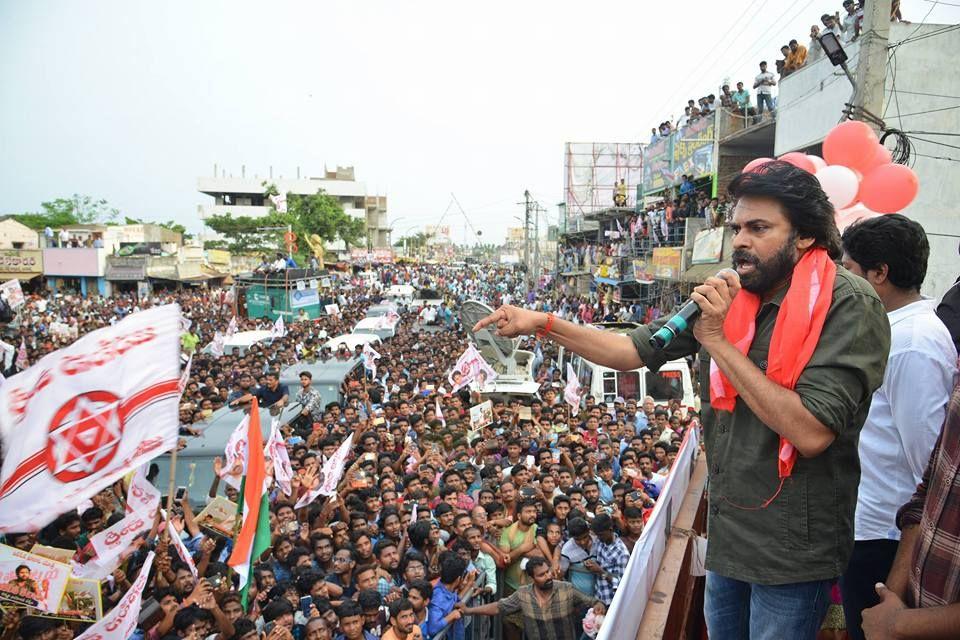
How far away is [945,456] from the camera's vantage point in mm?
1370

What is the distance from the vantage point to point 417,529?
5730mm

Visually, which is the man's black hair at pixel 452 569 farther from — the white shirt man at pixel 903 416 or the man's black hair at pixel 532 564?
the white shirt man at pixel 903 416

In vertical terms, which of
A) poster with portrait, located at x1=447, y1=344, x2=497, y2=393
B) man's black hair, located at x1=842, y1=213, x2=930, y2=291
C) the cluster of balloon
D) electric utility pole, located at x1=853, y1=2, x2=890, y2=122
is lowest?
poster with portrait, located at x1=447, y1=344, x2=497, y2=393

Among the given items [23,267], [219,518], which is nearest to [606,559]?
[219,518]

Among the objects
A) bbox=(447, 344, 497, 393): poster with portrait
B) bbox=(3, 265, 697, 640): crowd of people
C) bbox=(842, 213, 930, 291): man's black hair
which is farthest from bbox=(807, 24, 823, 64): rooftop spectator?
bbox=(842, 213, 930, 291): man's black hair

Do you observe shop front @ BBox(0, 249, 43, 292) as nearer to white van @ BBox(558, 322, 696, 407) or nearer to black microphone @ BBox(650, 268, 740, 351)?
white van @ BBox(558, 322, 696, 407)

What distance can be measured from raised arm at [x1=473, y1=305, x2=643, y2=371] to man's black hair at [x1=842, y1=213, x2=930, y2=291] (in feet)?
3.10

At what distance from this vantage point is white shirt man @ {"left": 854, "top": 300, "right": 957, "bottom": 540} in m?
2.07

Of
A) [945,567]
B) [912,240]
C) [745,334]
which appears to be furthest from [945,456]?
[912,240]

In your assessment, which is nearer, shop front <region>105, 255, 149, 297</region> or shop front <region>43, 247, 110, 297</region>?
shop front <region>43, 247, 110, 297</region>

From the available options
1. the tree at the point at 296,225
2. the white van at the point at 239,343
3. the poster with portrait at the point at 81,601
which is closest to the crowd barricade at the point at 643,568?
the poster with portrait at the point at 81,601

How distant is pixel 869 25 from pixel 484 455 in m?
6.55

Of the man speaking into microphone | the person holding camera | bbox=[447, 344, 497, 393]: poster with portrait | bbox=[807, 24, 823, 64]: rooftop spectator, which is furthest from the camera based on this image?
bbox=[807, 24, 823, 64]: rooftop spectator

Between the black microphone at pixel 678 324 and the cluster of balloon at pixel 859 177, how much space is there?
3.12 m
